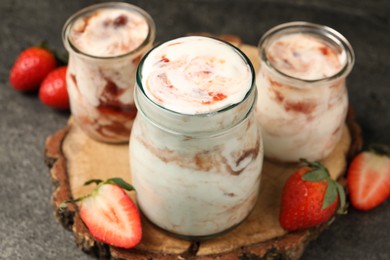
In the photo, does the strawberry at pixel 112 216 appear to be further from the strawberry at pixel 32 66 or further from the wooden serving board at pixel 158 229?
the strawberry at pixel 32 66

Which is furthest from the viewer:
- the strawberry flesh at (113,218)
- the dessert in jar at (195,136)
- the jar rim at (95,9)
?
the jar rim at (95,9)

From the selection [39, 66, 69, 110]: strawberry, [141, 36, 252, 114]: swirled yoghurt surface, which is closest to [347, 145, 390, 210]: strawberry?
[141, 36, 252, 114]: swirled yoghurt surface

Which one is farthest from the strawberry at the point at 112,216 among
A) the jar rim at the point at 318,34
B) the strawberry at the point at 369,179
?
the strawberry at the point at 369,179

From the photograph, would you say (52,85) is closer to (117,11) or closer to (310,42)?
(117,11)

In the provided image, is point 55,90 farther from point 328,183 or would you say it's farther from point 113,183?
point 328,183

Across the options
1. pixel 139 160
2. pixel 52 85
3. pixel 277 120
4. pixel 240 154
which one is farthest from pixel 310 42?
pixel 52 85

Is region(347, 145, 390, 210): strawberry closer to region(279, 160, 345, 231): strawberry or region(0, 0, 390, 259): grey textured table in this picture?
region(0, 0, 390, 259): grey textured table
